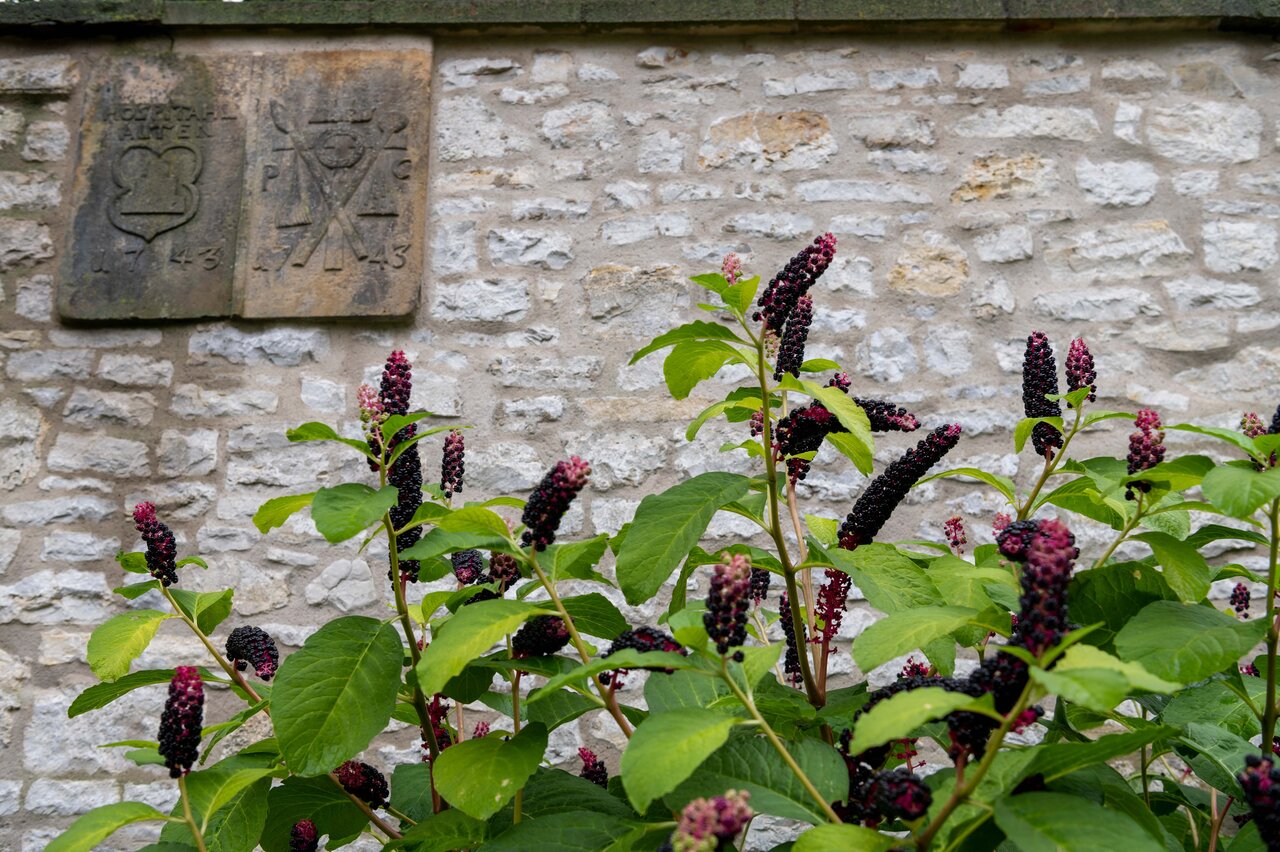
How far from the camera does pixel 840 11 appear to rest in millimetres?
3773

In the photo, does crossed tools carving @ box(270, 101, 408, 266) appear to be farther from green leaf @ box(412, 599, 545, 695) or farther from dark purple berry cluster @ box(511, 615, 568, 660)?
green leaf @ box(412, 599, 545, 695)

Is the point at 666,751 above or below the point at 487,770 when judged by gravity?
above

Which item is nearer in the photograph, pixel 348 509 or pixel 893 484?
pixel 348 509

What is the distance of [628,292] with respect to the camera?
141 inches

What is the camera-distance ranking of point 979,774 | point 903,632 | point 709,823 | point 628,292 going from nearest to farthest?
point 709,823, point 979,774, point 903,632, point 628,292

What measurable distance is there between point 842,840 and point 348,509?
571 millimetres

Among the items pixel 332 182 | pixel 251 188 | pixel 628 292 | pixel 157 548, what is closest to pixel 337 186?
pixel 332 182

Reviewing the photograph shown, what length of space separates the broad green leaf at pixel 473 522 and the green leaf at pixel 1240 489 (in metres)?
0.70

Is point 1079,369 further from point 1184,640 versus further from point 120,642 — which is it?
point 120,642

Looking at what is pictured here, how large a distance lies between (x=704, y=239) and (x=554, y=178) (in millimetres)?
580

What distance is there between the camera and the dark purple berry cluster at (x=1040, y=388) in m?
1.42

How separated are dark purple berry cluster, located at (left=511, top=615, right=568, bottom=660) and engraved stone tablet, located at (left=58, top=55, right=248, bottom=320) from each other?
274cm

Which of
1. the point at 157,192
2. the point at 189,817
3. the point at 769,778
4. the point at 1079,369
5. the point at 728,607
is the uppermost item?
the point at 157,192

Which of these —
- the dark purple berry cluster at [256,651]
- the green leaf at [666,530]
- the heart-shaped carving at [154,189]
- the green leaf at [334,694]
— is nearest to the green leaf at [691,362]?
the green leaf at [666,530]
